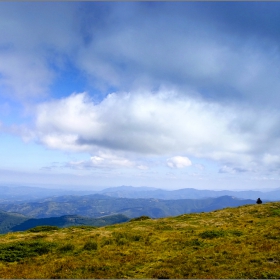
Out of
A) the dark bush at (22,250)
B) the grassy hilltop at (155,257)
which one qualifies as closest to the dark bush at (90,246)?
the grassy hilltop at (155,257)

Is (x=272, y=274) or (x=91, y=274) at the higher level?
(x=272, y=274)

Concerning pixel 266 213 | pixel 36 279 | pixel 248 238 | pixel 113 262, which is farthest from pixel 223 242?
pixel 266 213

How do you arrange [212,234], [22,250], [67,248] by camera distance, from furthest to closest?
1. [212,234]
2. [67,248]
3. [22,250]

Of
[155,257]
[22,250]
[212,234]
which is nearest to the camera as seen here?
[155,257]

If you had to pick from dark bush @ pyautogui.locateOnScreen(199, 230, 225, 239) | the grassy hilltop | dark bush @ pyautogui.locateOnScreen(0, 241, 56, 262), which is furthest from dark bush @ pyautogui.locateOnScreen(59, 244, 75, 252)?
dark bush @ pyautogui.locateOnScreen(199, 230, 225, 239)

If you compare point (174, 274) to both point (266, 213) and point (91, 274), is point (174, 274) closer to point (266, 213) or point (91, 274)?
point (91, 274)

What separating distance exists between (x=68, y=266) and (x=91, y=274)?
8.26ft

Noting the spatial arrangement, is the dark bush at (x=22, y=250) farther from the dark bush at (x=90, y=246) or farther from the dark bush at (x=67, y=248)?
the dark bush at (x=90, y=246)

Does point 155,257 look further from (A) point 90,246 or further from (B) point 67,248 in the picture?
(B) point 67,248

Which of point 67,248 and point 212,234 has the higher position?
point 212,234

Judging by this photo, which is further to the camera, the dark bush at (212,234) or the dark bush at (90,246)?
the dark bush at (212,234)

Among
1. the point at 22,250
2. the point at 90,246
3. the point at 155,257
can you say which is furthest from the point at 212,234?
the point at 22,250

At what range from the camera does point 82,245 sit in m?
22.5

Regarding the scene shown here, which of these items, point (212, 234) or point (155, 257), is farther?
point (212, 234)
